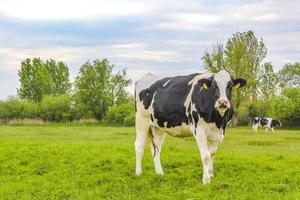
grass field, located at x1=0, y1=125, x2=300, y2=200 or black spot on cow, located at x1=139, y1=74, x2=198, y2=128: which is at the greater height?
black spot on cow, located at x1=139, y1=74, x2=198, y2=128

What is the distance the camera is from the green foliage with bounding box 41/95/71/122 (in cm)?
7750

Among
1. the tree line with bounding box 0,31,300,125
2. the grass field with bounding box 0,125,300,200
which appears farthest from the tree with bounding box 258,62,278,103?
the grass field with bounding box 0,125,300,200

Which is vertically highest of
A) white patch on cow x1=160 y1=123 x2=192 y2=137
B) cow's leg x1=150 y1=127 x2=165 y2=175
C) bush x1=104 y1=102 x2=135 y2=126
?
white patch on cow x1=160 y1=123 x2=192 y2=137

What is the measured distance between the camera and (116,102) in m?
78.6

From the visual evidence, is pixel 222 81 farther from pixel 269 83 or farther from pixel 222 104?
pixel 269 83

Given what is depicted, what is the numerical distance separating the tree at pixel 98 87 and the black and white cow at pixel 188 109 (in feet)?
209

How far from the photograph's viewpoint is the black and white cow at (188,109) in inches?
416

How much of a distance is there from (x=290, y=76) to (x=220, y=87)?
8013cm

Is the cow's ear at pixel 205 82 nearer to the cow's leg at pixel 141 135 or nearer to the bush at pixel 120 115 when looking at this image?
the cow's leg at pixel 141 135

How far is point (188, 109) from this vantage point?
1118 cm

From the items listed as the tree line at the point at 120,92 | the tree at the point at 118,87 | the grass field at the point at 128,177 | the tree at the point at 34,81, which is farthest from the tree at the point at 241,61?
the grass field at the point at 128,177

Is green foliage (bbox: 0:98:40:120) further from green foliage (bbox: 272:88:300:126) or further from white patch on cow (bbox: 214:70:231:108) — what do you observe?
white patch on cow (bbox: 214:70:231:108)

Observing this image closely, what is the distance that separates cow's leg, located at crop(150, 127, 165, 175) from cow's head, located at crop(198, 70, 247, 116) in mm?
2471

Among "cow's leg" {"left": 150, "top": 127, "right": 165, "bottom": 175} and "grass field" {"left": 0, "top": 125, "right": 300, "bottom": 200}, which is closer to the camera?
"grass field" {"left": 0, "top": 125, "right": 300, "bottom": 200}
